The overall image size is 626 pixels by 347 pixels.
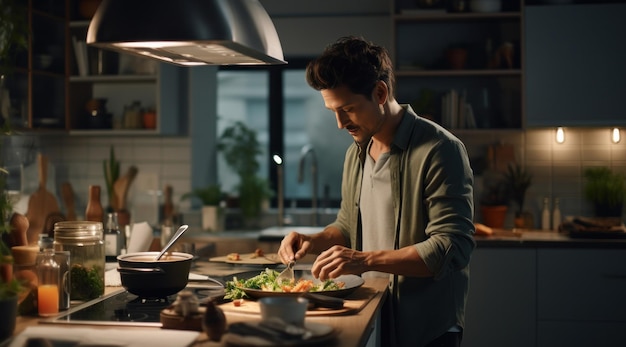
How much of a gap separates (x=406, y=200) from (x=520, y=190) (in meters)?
2.68

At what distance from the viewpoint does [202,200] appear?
Result: 17.9 feet

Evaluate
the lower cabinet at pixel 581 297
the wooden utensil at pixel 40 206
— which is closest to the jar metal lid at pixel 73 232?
the wooden utensil at pixel 40 206

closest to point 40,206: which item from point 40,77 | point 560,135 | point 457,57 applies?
point 40,77

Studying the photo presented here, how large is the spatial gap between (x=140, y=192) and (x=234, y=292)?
3.41m

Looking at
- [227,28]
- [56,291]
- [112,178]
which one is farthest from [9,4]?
[112,178]

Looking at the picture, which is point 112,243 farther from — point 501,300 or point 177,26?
point 501,300

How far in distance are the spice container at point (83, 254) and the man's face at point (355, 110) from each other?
0.82 meters

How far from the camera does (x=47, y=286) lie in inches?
85.8

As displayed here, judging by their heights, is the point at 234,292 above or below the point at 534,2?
below

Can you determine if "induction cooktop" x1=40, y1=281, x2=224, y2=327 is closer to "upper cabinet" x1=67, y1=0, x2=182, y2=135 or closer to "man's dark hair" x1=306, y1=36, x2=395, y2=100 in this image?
"man's dark hair" x1=306, y1=36, x2=395, y2=100

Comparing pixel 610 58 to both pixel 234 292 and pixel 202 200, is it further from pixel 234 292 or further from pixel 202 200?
pixel 234 292

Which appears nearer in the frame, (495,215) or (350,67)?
(350,67)

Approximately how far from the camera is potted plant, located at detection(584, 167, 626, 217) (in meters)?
4.97

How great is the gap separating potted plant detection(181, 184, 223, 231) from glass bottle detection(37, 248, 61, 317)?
3.15 m
